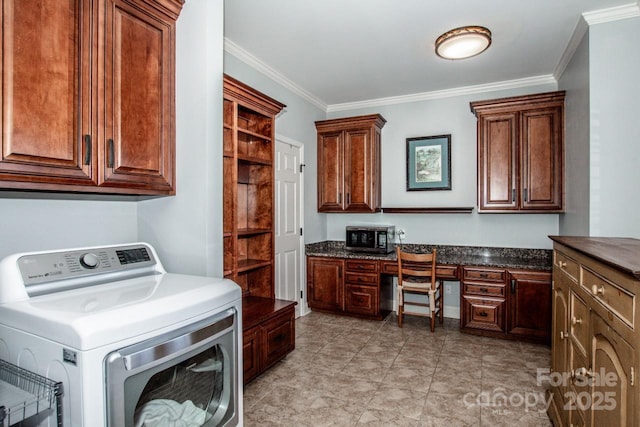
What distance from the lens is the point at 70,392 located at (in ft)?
3.31

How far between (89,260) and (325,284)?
10.5ft

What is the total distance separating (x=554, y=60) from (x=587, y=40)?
0.80 metres

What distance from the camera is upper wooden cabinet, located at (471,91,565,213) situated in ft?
11.7

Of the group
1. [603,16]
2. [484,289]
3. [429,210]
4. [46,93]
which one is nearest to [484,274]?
[484,289]

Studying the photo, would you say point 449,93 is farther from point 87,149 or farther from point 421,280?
point 87,149

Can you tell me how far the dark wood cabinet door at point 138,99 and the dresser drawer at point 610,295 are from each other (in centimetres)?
188

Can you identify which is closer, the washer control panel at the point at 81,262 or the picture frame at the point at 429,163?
the washer control panel at the point at 81,262

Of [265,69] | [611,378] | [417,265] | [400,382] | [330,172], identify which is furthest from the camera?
[330,172]

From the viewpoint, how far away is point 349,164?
4605 millimetres

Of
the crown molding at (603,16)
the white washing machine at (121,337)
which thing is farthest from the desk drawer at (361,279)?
the crown molding at (603,16)

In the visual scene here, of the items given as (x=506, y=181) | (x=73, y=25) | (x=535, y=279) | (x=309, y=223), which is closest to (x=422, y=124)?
(x=506, y=181)

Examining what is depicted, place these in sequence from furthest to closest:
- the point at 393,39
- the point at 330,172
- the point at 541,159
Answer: the point at 330,172 → the point at 541,159 → the point at 393,39

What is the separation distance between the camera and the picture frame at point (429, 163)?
175 inches

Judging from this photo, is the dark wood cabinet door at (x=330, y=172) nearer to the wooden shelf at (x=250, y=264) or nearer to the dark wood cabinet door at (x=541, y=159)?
the wooden shelf at (x=250, y=264)
